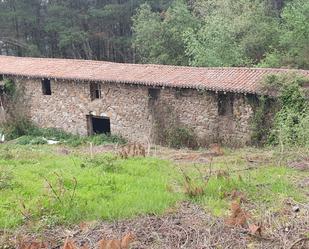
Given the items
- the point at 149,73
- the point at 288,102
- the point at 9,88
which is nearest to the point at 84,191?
the point at 288,102

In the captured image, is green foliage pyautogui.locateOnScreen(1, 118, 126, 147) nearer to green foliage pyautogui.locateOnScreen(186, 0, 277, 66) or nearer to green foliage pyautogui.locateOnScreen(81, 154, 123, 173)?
green foliage pyautogui.locateOnScreen(186, 0, 277, 66)

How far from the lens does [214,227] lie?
20.8 feet

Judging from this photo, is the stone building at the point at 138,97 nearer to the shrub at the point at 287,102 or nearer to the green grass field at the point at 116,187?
the shrub at the point at 287,102

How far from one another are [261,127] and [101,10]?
2683cm

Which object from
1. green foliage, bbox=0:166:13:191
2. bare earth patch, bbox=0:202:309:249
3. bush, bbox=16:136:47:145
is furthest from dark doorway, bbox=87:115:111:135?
bare earth patch, bbox=0:202:309:249

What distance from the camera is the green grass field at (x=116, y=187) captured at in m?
7.34

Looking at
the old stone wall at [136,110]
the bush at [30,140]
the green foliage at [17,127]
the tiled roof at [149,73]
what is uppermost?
the tiled roof at [149,73]

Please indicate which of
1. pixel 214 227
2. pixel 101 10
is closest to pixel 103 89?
pixel 214 227

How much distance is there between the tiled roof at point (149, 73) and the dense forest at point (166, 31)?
4.68 metres

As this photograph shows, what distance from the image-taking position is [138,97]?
2008 cm

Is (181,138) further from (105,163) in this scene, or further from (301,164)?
(301,164)

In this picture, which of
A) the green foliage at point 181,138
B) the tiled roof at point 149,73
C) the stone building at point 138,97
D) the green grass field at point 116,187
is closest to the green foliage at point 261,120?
the stone building at point 138,97

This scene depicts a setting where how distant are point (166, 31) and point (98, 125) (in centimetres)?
1037

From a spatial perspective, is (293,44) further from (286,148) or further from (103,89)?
(286,148)
